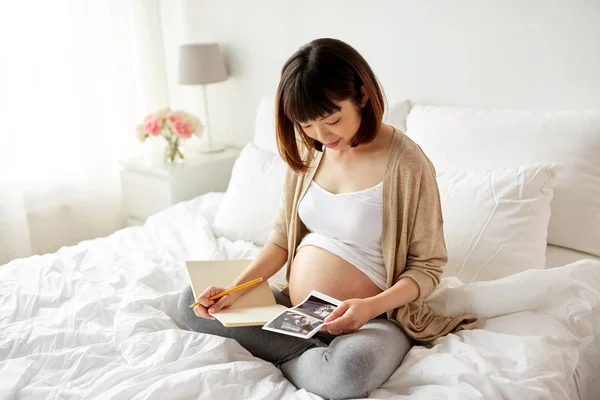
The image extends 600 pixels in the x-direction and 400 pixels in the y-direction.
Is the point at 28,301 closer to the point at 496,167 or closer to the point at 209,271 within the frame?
the point at 209,271

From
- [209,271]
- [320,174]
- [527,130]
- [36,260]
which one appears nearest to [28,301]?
[36,260]

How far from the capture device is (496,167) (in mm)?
1745

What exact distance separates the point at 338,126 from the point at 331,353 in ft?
1.57

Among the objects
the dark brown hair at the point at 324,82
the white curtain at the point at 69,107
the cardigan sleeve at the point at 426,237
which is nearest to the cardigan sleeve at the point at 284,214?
the dark brown hair at the point at 324,82

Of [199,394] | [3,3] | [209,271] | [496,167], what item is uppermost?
[3,3]

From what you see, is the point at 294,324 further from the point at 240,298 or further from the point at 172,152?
the point at 172,152

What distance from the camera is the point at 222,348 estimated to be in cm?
135

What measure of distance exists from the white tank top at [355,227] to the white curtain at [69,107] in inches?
67.8

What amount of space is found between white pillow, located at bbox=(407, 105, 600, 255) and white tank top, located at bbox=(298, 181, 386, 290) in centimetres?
53

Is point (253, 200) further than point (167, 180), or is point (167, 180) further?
point (167, 180)

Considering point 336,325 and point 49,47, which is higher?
point 49,47

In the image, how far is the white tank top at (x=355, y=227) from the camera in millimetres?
1396

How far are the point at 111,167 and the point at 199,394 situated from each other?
1.99 m

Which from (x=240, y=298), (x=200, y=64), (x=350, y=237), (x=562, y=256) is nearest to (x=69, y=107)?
(x=200, y=64)
